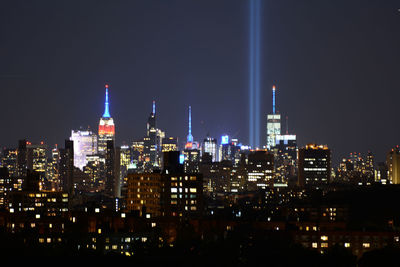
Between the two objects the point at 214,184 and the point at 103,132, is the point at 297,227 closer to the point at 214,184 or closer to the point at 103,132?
the point at 214,184

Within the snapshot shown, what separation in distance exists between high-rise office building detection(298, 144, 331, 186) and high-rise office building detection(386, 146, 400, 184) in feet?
26.0

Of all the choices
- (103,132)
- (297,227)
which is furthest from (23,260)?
(103,132)

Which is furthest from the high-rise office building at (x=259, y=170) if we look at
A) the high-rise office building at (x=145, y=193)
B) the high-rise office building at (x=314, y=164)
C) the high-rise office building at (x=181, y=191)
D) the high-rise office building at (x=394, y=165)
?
the high-rise office building at (x=181, y=191)

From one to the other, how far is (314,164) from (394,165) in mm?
9986

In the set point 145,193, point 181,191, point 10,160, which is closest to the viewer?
point 181,191

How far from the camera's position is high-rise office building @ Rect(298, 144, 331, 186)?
13738cm

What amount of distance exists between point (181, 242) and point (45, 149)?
9253cm

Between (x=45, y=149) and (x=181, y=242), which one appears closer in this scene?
(x=181, y=242)

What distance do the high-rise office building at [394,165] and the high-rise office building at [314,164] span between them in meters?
7.91

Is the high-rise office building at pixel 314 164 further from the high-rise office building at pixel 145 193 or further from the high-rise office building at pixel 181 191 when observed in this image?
the high-rise office building at pixel 181 191

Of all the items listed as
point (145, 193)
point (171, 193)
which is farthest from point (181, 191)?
point (145, 193)

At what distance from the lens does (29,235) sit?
5259cm

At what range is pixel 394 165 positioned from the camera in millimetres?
138375

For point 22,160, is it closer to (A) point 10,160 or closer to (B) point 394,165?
(A) point 10,160
